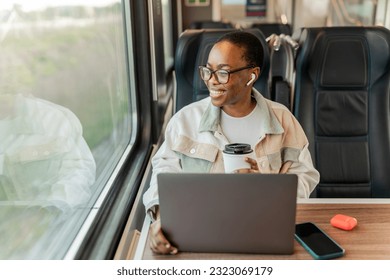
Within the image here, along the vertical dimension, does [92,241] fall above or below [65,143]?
below

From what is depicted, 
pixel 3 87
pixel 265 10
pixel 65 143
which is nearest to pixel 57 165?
pixel 65 143

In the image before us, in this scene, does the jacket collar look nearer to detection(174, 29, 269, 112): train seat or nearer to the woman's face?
the woman's face

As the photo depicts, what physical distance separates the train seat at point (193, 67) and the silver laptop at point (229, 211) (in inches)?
33.9

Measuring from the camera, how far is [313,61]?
169cm

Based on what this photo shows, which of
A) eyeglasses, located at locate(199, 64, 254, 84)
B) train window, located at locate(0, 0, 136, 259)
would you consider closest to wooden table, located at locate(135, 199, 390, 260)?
train window, located at locate(0, 0, 136, 259)

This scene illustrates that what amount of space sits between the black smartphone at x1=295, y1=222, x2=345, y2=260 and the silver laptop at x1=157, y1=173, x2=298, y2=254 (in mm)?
70

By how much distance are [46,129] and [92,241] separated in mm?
329

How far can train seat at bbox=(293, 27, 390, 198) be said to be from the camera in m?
1.68

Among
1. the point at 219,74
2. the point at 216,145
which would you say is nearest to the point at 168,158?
the point at 216,145

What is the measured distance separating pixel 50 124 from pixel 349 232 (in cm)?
82

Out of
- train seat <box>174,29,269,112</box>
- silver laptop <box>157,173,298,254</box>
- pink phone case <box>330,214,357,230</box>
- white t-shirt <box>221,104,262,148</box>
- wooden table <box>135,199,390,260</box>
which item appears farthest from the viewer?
train seat <box>174,29,269,112</box>

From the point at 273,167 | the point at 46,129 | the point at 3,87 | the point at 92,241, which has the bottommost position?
the point at 92,241

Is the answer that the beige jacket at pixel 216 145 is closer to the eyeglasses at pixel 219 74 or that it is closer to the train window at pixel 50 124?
the eyeglasses at pixel 219 74

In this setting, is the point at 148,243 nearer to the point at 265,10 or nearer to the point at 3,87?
the point at 3,87
